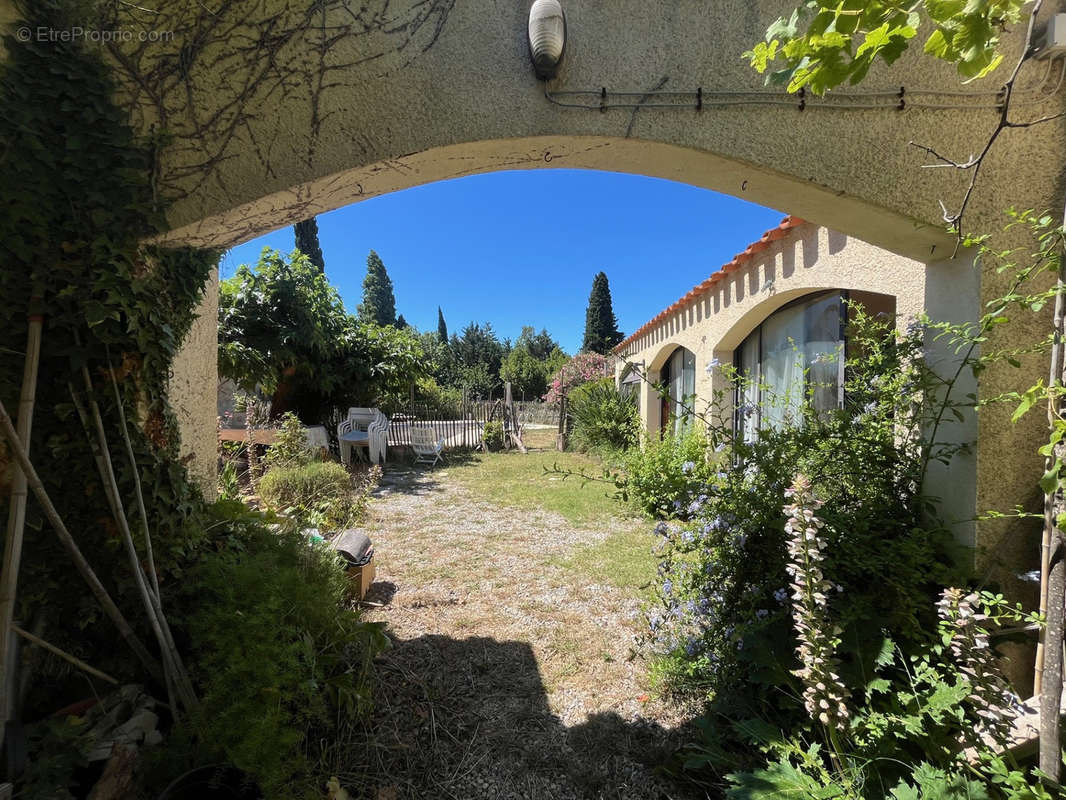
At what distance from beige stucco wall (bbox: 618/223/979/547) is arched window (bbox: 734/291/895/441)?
0.16 meters

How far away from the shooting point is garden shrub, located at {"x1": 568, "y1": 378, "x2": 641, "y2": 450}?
9.12m

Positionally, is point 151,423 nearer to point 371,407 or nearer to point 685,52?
point 685,52

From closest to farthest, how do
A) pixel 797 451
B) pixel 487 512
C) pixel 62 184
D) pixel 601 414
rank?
pixel 62 184, pixel 797 451, pixel 487 512, pixel 601 414

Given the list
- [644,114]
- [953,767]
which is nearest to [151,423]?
[644,114]

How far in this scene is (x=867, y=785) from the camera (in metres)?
1.45

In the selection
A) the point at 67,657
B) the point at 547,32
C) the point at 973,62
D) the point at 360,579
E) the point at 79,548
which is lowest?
the point at 360,579

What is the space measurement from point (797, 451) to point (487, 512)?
4.45 m

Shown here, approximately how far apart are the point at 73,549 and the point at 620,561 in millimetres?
3666

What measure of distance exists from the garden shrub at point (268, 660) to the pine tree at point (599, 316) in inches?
1263

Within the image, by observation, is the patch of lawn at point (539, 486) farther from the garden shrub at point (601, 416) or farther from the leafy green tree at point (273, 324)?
the leafy green tree at point (273, 324)

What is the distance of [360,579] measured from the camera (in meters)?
3.18

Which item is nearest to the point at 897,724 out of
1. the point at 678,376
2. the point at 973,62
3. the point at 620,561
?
the point at 973,62

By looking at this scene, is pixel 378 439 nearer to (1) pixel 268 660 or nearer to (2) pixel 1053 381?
(1) pixel 268 660

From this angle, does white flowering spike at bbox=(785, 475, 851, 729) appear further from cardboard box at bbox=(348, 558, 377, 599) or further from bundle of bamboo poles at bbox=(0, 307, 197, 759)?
cardboard box at bbox=(348, 558, 377, 599)
